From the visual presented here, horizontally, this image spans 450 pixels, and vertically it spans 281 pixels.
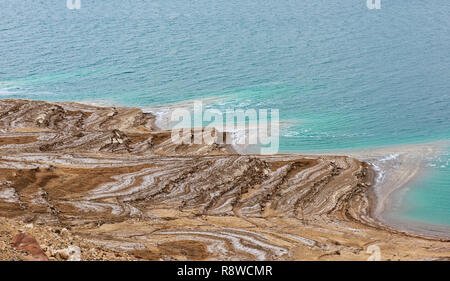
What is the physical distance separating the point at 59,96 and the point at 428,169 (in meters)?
25.9

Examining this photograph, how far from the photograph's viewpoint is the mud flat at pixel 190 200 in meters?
15.6

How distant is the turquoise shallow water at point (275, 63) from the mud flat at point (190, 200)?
10.4ft

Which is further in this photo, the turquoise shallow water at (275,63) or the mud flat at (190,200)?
the turquoise shallow water at (275,63)

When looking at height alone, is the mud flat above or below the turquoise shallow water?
below

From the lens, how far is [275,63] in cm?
4203

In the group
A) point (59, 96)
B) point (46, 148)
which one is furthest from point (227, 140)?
point (59, 96)

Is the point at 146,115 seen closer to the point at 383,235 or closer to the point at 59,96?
the point at 59,96

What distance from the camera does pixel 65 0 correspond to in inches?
2709

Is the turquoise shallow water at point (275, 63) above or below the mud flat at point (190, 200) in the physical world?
above

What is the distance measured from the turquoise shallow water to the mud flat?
319cm

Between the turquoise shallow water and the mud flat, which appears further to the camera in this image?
the turquoise shallow water

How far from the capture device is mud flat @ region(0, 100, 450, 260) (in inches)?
614

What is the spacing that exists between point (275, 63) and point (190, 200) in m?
24.3

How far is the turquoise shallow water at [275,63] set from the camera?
2970 centimetres
